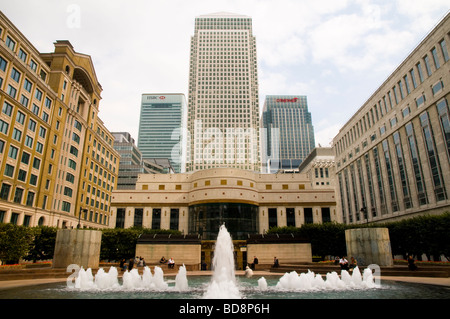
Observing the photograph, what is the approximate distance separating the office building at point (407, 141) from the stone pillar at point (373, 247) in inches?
341

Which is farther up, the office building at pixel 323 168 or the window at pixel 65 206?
the office building at pixel 323 168

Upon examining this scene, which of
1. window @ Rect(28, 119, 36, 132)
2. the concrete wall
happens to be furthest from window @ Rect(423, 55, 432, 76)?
window @ Rect(28, 119, 36, 132)

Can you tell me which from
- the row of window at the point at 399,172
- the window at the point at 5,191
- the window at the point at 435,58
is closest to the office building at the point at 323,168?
the row of window at the point at 399,172

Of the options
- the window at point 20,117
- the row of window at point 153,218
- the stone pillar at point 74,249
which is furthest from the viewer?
the row of window at point 153,218

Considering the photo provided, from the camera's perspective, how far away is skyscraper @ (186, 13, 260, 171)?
148750mm

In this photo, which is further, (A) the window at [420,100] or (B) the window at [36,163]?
(B) the window at [36,163]

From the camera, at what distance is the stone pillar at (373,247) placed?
24.5m

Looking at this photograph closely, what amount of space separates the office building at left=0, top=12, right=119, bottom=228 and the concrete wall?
23956 millimetres

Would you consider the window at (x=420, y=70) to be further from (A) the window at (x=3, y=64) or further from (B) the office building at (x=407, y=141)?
(A) the window at (x=3, y=64)

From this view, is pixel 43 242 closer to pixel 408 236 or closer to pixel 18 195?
pixel 18 195

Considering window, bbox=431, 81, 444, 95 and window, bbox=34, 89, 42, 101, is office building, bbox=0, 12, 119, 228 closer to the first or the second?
window, bbox=34, 89, 42, 101

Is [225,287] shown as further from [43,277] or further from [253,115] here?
[253,115]
